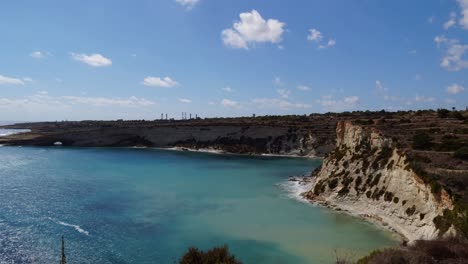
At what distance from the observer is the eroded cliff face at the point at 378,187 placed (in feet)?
90.5

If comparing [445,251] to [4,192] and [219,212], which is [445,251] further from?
[4,192]

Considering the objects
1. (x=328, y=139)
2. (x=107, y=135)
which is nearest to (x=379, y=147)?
(x=328, y=139)

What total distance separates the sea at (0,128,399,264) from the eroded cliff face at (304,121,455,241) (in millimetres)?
2023

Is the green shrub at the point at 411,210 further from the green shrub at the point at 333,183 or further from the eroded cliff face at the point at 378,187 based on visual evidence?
the green shrub at the point at 333,183

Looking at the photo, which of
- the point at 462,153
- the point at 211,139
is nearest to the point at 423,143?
the point at 462,153

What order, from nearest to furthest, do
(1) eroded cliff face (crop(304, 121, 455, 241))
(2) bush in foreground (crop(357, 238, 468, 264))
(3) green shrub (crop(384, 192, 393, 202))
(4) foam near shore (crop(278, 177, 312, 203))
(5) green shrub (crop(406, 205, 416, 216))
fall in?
(2) bush in foreground (crop(357, 238, 468, 264))
(1) eroded cliff face (crop(304, 121, 455, 241))
(5) green shrub (crop(406, 205, 416, 216))
(3) green shrub (crop(384, 192, 393, 202))
(4) foam near shore (crop(278, 177, 312, 203))

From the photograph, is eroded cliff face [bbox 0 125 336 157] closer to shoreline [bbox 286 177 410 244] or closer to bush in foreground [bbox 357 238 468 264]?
shoreline [bbox 286 177 410 244]

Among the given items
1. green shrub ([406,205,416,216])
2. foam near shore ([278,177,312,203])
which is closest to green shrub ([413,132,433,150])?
green shrub ([406,205,416,216])

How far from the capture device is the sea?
24906mm

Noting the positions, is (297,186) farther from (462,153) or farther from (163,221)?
(163,221)

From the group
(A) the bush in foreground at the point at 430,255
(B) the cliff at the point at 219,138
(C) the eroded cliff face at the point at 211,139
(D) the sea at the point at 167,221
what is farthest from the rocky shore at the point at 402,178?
(B) the cliff at the point at 219,138

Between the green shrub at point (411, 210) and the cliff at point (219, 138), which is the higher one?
the cliff at point (219, 138)

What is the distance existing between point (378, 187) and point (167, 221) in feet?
60.7

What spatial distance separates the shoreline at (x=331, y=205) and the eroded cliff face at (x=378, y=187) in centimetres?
22
